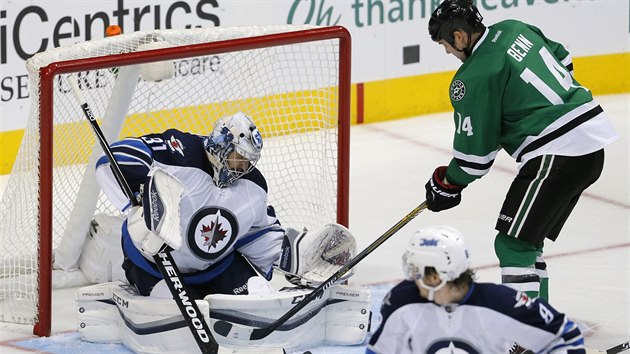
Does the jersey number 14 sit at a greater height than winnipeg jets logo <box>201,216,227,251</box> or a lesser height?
greater

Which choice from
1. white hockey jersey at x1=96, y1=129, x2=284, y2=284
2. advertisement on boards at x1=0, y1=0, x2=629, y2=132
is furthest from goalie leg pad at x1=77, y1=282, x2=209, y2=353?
advertisement on boards at x1=0, y1=0, x2=629, y2=132

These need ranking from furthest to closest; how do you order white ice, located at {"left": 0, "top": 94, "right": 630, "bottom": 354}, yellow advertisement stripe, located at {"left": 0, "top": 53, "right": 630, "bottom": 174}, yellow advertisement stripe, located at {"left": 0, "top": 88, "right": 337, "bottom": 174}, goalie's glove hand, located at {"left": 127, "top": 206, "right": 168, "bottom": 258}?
1. yellow advertisement stripe, located at {"left": 0, "top": 53, "right": 630, "bottom": 174}
2. yellow advertisement stripe, located at {"left": 0, "top": 88, "right": 337, "bottom": 174}
3. white ice, located at {"left": 0, "top": 94, "right": 630, "bottom": 354}
4. goalie's glove hand, located at {"left": 127, "top": 206, "right": 168, "bottom": 258}

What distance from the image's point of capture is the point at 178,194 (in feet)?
13.6

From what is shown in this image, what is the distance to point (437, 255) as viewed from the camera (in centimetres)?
319

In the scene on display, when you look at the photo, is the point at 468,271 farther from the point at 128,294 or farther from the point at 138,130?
the point at 138,130

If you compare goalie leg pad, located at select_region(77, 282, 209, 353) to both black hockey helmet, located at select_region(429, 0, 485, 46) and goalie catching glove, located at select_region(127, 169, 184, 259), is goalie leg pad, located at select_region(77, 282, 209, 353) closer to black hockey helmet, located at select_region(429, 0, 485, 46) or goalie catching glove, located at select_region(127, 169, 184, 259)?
goalie catching glove, located at select_region(127, 169, 184, 259)

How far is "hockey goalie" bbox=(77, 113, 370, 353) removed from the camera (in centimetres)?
432

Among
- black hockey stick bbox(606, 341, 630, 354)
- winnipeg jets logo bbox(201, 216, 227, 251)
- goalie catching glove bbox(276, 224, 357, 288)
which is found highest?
winnipeg jets logo bbox(201, 216, 227, 251)

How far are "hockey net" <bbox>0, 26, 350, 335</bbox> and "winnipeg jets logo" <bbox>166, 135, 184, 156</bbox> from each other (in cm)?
30

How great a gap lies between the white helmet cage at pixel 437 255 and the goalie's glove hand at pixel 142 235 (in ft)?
3.61

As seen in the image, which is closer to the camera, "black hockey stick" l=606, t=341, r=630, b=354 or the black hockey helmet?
"black hockey stick" l=606, t=341, r=630, b=354

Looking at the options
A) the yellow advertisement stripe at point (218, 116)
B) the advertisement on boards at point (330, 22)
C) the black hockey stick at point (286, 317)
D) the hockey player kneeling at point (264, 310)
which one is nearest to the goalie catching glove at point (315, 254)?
the hockey player kneeling at point (264, 310)

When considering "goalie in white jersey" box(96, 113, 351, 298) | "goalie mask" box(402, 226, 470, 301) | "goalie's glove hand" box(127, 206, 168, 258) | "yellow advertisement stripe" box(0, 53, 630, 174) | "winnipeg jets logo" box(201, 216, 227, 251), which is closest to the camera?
"goalie mask" box(402, 226, 470, 301)

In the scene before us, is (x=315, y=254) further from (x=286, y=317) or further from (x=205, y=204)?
(x=205, y=204)
